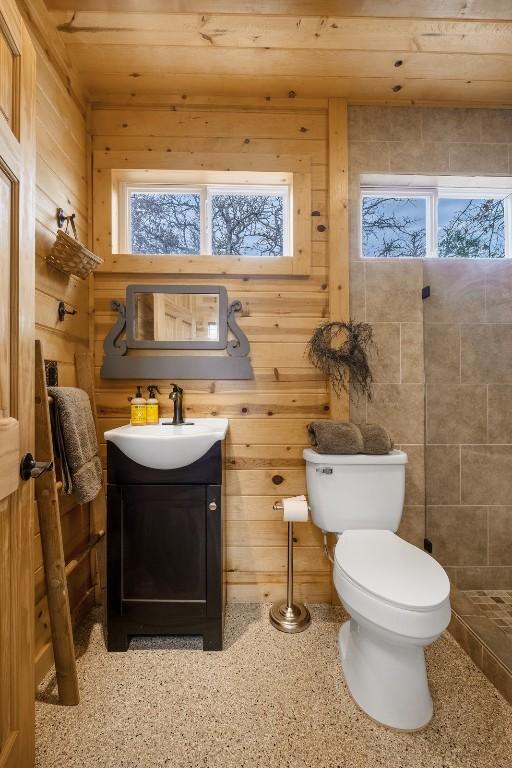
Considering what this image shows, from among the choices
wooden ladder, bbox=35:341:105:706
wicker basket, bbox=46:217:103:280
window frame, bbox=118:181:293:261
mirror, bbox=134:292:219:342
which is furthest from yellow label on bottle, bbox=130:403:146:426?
window frame, bbox=118:181:293:261

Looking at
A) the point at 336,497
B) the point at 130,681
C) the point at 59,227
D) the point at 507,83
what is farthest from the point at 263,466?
the point at 507,83

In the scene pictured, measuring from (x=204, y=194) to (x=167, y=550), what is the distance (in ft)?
5.89

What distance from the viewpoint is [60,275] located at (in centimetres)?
160

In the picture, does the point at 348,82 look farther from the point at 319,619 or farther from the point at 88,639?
the point at 88,639

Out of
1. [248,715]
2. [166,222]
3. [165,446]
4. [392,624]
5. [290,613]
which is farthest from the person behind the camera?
[166,222]

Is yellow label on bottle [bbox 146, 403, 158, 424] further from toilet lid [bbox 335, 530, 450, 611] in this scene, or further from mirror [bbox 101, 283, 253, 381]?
toilet lid [bbox 335, 530, 450, 611]

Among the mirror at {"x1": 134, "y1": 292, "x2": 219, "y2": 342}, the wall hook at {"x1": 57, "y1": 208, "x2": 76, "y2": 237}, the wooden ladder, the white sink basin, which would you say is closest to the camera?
the wooden ladder

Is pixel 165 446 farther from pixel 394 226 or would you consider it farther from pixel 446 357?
pixel 394 226

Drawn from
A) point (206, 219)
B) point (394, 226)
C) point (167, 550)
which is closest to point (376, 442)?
point (167, 550)

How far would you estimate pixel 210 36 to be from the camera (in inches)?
62.0

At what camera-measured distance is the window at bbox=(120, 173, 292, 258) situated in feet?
6.68

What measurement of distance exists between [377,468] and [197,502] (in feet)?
2.57

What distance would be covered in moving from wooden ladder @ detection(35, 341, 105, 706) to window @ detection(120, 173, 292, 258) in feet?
3.33

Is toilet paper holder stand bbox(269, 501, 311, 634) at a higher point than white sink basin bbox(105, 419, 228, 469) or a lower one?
lower
